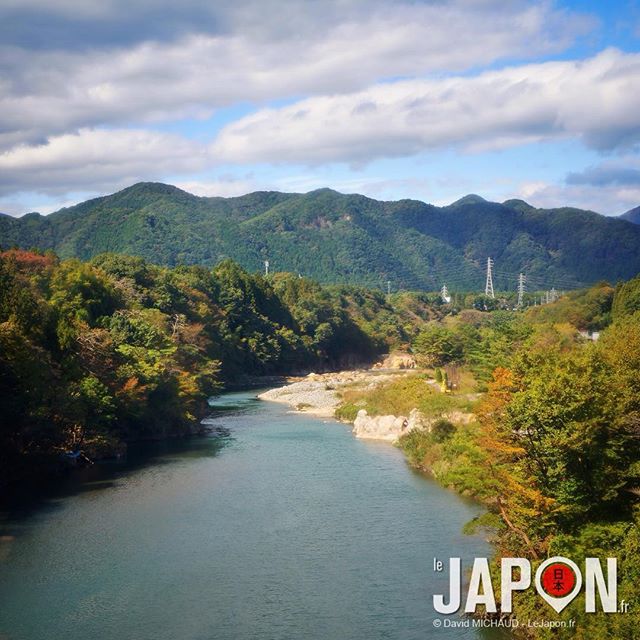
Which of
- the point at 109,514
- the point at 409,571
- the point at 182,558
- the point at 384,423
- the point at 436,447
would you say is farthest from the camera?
the point at 384,423

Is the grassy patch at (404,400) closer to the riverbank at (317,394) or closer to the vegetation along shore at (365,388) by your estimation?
the vegetation along shore at (365,388)

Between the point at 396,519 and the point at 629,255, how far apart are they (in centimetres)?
18637

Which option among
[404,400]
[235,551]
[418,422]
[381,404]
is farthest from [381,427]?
[235,551]

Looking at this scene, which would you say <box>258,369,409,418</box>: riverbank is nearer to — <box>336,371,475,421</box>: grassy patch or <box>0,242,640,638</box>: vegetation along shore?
<box>0,242,640,638</box>: vegetation along shore

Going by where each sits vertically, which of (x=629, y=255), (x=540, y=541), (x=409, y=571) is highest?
(x=629, y=255)

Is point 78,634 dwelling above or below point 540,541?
below

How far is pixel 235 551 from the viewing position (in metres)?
24.1

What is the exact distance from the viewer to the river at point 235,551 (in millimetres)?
19172

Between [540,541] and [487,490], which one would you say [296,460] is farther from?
[540,541]

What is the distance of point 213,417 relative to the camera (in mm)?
52219

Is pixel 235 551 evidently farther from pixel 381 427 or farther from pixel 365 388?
pixel 365 388

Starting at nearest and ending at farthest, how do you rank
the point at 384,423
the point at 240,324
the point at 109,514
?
the point at 109,514, the point at 384,423, the point at 240,324

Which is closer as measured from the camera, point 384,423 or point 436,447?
point 436,447

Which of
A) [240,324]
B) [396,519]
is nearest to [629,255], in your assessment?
[240,324]
